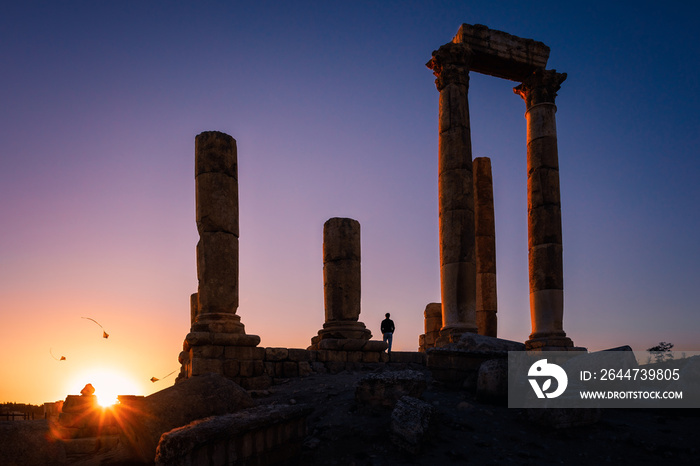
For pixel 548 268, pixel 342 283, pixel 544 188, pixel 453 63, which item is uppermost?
pixel 453 63

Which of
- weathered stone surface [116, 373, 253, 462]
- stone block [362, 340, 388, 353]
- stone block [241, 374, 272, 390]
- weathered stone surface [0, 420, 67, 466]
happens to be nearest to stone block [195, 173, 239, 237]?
stone block [241, 374, 272, 390]

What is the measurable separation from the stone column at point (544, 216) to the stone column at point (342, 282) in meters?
4.80

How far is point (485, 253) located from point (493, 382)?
1174 centimetres

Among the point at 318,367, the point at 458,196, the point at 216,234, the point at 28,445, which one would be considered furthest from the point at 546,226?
the point at 28,445

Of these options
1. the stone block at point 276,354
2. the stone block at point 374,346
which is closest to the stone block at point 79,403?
the stone block at point 276,354

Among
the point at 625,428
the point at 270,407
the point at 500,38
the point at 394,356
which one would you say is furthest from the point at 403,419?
the point at 500,38

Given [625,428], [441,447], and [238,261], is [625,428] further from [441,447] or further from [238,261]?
[238,261]

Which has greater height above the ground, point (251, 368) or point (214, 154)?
point (214, 154)

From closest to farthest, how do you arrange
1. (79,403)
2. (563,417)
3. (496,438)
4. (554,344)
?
(496,438) → (563,417) → (79,403) → (554,344)

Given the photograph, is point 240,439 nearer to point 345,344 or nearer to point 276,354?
point 276,354

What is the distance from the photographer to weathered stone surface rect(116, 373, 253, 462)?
748 centimetres

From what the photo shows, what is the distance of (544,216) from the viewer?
55.2ft

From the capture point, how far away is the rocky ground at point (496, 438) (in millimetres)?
7414
